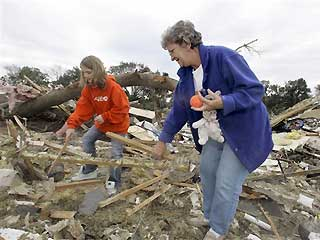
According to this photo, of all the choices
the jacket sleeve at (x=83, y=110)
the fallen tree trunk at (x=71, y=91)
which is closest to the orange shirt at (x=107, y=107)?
the jacket sleeve at (x=83, y=110)

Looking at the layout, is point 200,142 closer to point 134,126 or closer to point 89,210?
point 89,210

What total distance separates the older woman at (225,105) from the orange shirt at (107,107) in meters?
1.49

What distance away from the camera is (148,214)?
370cm

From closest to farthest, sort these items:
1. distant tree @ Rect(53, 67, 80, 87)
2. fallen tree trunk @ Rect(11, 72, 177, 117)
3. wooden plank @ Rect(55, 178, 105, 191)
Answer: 1. wooden plank @ Rect(55, 178, 105, 191)
2. fallen tree trunk @ Rect(11, 72, 177, 117)
3. distant tree @ Rect(53, 67, 80, 87)

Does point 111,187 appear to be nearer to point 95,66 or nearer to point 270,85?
point 95,66

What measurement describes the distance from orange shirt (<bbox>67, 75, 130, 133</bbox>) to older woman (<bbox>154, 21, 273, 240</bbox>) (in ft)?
4.89

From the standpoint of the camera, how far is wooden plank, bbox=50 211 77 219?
3512mm

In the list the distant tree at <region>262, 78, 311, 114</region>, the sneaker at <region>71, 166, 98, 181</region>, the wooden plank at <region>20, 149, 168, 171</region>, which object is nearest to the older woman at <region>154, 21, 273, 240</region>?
the wooden plank at <region>20, 149, 168, 171</region>

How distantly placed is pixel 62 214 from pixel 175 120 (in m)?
1.34

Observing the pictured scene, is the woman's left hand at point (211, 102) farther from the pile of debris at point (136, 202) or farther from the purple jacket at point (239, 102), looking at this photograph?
the pile of debris at point (136, 202)

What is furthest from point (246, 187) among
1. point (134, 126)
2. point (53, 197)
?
point (134, 126)

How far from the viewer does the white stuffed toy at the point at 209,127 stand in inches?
109

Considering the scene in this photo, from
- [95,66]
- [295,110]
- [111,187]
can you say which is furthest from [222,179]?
[295,110]

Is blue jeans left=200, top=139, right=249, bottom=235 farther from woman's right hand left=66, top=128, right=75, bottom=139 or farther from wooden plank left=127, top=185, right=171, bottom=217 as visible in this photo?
woman's right hand left=66, top=128, right=75, bottom=139
